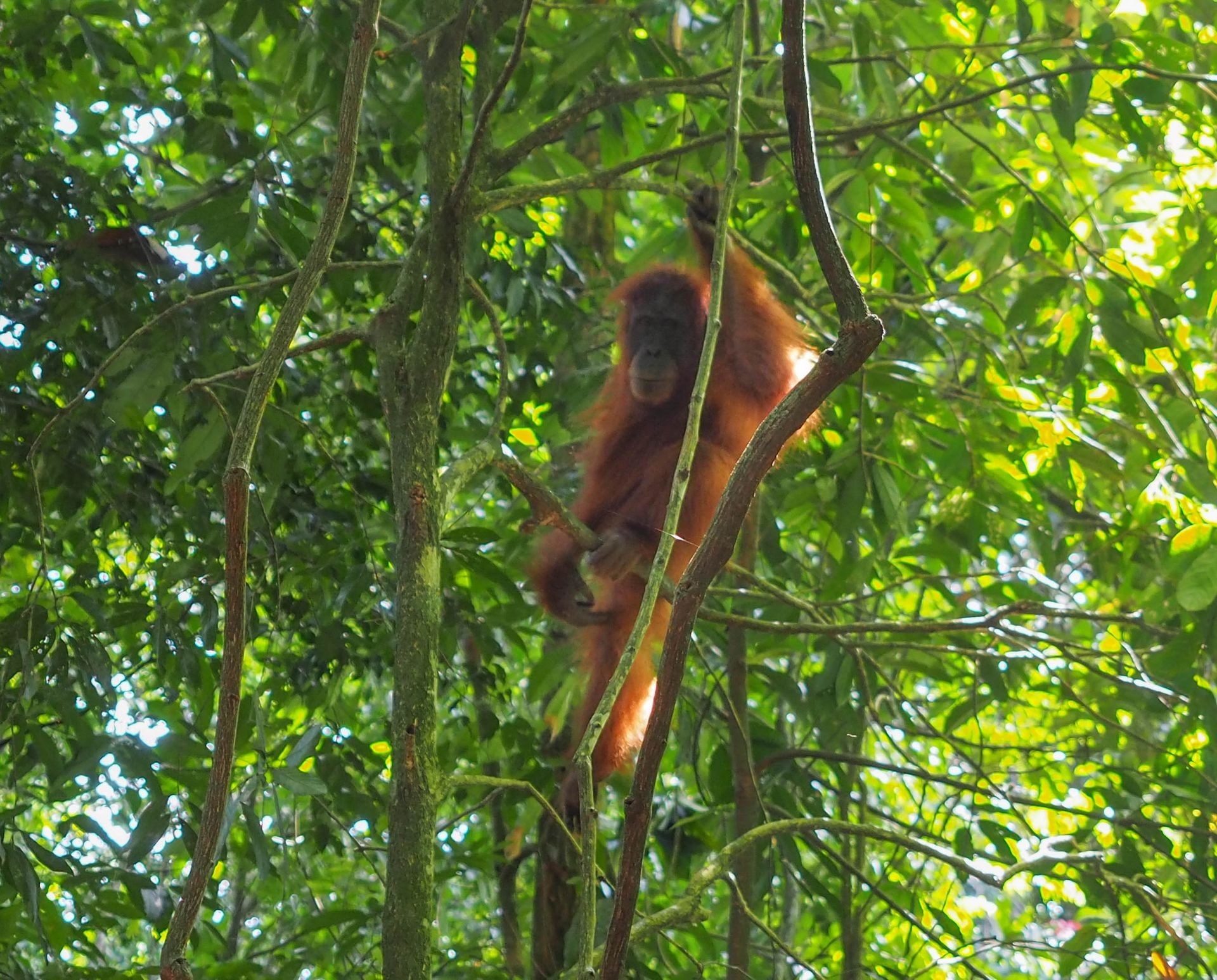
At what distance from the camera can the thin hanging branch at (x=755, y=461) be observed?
3.72 feet

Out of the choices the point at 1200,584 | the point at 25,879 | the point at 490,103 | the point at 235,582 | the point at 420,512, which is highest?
the point at 490,103

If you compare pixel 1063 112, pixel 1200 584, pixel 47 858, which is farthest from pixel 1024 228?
pixel 47 858

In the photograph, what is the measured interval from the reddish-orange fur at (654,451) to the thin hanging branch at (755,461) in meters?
1.77

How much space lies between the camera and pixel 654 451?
3.69 m

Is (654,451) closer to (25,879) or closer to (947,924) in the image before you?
(947,924)

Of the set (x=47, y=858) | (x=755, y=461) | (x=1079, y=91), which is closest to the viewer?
(x=755, y=461)

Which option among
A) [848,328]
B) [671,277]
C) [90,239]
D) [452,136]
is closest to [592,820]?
[848,328]

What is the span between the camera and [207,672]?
2684 millimetres

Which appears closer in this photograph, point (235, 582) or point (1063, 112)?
point (235, 582)

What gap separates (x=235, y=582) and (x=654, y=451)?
2.50 metres

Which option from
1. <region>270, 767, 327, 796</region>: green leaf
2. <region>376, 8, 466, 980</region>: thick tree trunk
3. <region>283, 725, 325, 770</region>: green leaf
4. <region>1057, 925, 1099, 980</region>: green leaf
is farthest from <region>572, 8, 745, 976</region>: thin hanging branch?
<region>1057, 925, 1099, 980</region>: green leaf

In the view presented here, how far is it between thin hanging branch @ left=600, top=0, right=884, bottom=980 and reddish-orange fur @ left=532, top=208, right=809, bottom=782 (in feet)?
5.80

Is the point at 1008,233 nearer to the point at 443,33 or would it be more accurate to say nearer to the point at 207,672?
the point at 443,33

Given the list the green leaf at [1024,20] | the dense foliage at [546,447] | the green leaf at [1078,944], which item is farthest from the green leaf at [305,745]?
the green leaf at [1024,20]
